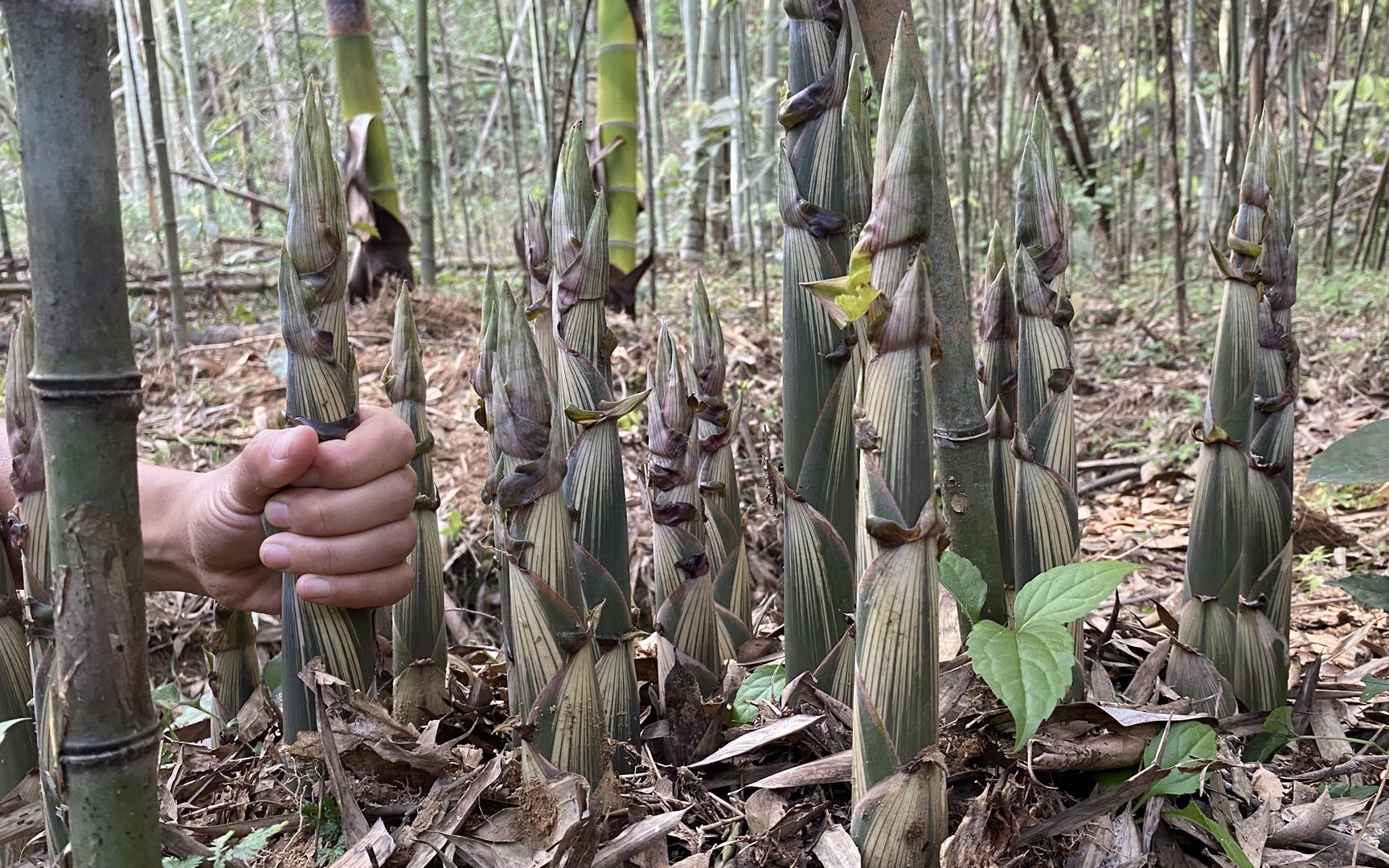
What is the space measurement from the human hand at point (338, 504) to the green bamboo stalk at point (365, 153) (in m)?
2.77

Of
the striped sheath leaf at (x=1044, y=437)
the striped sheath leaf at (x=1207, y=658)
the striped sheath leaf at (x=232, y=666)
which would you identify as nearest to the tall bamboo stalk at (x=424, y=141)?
the striped sheath leaf at (x=232, y=666)

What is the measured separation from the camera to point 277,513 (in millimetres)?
1085

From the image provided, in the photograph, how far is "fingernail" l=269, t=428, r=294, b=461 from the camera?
1014 millimetres

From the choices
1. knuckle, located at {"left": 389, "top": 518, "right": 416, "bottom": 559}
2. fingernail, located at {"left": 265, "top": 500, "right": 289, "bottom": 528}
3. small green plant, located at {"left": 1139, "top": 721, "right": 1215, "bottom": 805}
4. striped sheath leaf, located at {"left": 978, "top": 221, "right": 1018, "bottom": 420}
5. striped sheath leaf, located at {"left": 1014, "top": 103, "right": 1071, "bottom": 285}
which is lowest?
small green plant, located at {"left": 1139, "top": 721, "right": 1215, "bottom": 805}

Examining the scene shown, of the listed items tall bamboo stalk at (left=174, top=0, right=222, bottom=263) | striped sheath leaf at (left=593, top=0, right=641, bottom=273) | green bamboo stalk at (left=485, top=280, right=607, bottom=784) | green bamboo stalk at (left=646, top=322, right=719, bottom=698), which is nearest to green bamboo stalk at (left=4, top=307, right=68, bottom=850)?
green bamboo stalk at (left=485, top=280, right=607, bottom=784)

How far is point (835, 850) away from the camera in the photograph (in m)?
0.84

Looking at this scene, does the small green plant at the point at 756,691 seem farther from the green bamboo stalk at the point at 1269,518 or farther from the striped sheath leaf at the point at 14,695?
the striped sheath leaf at the point at 14,695

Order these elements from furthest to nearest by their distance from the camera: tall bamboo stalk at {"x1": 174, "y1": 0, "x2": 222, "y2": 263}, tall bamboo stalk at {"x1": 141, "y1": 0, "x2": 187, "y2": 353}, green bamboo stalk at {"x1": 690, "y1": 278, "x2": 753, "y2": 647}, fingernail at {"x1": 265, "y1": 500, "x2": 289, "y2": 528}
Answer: tall bamboo stalk at {"x1": 174, "y1": 0, "x2": 222, "y2": 263} → tall bamboo stalk at {"x1": 141, "y1": 0, "x2": 187, "y2": 353} → green bamboo stalk at {"x1": 690, "y1": 278, "x2": 753, "y2": 647} → fingernail at {"x1": 265, "y1": 500, "x2": 289, "y2": 528}

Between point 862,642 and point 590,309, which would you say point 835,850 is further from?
point 590,309

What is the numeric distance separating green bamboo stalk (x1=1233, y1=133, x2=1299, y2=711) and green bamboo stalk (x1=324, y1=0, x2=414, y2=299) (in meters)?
3.20

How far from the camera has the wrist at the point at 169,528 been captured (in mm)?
1301

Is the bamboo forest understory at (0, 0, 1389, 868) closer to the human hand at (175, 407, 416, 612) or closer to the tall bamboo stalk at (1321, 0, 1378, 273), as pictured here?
the human hand at (175, 407, 416, 612)

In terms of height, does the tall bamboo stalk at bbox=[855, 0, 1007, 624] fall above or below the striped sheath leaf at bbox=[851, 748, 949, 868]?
above

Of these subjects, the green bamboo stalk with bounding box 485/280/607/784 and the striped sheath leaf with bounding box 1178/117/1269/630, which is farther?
the striped sheath leaf with bounding box 1178/117/1269/630
